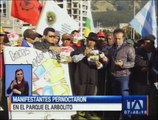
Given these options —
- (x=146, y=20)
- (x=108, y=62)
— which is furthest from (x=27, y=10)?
(x=146, y=20)

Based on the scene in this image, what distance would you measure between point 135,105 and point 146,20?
5.36ft

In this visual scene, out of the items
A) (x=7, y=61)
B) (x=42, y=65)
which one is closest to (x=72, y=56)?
(x=42, y=65)

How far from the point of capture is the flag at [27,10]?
27.4ft

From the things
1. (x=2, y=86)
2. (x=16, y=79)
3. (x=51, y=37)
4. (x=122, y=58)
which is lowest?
(x=2, y=86)

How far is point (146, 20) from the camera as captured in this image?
8414 mm

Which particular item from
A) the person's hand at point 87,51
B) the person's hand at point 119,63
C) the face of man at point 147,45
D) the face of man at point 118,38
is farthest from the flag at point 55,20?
the face of man at point 147,45

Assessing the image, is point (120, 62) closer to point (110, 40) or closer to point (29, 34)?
point (110, 40)

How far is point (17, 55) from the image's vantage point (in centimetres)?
760

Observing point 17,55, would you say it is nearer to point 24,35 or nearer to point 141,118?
point 24,35

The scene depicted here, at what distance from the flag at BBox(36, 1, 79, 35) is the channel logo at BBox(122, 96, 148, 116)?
1.37m

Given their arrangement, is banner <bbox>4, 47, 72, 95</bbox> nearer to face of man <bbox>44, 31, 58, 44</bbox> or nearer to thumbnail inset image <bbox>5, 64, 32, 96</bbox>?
thumbnail inset image <bbox>5, 64, 32, 96</bbox>

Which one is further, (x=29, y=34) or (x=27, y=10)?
(x=27, y=10)

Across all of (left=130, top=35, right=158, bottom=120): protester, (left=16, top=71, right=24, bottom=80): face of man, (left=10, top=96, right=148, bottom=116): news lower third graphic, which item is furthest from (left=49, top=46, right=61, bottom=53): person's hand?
(left=130, top=35, right=158, bottom=120): protester

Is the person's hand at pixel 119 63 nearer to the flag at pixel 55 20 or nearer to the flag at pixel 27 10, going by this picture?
the flag at pixel 55 20
